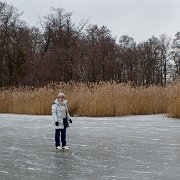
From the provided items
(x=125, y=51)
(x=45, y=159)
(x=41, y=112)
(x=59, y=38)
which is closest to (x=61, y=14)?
(x=59, y=38)

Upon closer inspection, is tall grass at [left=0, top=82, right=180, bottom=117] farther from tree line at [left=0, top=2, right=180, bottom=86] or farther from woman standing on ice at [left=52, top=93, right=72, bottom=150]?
tree line at [left=0, top=2, right=180, bottom=86]

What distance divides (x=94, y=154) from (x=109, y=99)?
10719 mm

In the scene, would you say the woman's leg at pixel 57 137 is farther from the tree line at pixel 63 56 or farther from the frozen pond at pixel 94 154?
the tree line at pixel 63 56

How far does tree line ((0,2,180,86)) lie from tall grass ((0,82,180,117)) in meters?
21.2

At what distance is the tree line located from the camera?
4491cm

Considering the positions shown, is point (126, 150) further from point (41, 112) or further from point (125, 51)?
point (125, 51)

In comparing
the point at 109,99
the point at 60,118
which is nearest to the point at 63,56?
the point at 109,99

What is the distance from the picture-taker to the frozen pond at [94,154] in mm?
6625

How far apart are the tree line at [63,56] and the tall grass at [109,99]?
2119 cm

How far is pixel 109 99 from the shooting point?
1923cm

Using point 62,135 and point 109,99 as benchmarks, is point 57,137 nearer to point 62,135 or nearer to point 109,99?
point 62,135

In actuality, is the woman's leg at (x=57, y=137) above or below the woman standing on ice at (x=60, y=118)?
below

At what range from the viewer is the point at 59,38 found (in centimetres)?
4944

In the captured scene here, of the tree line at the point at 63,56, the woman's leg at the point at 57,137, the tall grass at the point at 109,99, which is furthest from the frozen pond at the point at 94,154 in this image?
the tree line at the point at 63,56
